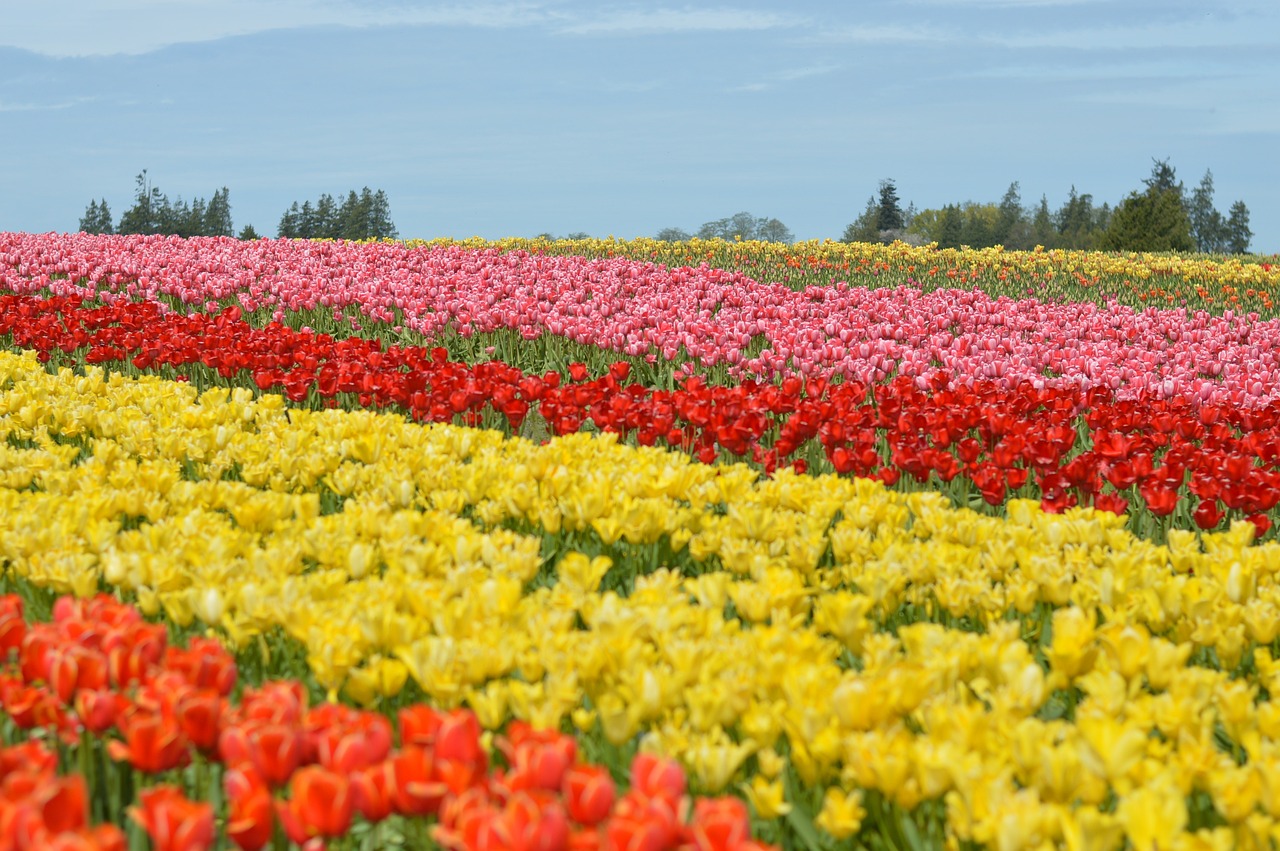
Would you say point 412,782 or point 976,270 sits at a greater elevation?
point 976,270

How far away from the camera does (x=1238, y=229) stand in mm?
129000

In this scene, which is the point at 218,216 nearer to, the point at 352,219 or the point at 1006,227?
the point at 352,219

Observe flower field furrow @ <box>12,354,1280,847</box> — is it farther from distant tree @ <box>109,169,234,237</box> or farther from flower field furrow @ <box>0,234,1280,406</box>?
distant tree @ <box>109,169,234,237</box>

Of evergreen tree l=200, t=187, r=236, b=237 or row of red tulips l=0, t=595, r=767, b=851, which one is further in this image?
evergreen tree l=200, t=187, r=236, b=237

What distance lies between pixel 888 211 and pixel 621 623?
7563 cm

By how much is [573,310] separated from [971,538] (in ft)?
30.3

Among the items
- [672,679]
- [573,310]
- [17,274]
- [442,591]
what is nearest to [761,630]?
[672,679]

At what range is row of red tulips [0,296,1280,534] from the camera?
575cm

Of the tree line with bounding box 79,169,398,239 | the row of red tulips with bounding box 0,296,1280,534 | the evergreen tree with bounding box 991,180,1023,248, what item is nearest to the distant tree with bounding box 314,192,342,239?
the tree line with bounding box 79,169,398,239

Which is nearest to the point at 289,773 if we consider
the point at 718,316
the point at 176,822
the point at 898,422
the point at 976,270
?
the point at 176,822

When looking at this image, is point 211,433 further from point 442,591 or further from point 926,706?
point 926,706

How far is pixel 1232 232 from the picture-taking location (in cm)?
12962

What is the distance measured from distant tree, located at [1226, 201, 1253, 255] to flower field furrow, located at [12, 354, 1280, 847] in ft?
452

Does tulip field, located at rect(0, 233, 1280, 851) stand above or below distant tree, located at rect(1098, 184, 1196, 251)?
below
